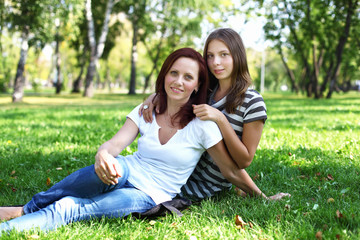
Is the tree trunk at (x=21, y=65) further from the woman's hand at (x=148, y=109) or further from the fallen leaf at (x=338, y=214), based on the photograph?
the fallen leaf at (x=338, y=214)

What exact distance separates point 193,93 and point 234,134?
59 cm

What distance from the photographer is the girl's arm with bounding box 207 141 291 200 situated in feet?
9.75

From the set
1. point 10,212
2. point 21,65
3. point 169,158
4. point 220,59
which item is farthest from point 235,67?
point 21,65

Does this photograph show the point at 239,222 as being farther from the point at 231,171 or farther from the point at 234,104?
the point at 234,104

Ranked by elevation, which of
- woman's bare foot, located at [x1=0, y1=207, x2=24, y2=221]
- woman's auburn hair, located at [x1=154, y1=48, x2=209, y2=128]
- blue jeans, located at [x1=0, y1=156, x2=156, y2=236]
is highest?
woman's auburn hair, located at [x1=154, y1=48, x2=209, y2=128]

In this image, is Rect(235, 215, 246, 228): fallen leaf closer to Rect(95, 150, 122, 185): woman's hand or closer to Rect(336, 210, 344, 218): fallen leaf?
Rect(336, 210, 344, 218): fallen leaf

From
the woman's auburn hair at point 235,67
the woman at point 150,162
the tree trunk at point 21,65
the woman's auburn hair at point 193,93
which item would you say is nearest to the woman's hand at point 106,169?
the woman at point 150,162

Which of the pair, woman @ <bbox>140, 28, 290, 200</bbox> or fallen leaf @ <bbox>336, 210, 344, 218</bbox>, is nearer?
fallen leaf @ <bbox>336, 210, 344, 218</bbox>

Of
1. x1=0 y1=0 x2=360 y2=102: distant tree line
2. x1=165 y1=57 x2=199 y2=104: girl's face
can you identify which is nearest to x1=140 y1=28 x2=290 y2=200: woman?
x1=165 y1=57 x2=199 y2=104: girl's face

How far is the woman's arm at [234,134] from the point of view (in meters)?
2.85

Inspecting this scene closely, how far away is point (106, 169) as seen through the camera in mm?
2656

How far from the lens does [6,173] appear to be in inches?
170

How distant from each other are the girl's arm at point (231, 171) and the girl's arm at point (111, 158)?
765 millimetres

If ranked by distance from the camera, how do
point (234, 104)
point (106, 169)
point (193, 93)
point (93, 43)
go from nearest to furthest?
point (106, 169), point (234, 104), point (193, 93), point (93, 43)
